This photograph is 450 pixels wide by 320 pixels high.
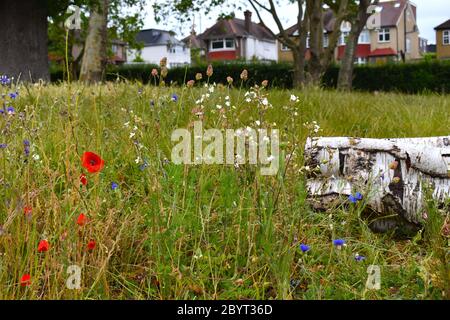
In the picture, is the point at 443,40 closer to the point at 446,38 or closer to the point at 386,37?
the point at 446,38

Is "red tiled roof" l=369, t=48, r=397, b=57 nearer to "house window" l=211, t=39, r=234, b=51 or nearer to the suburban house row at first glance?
the suburban house row

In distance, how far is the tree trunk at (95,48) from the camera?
12719mm

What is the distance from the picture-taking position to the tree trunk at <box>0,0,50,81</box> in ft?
36.3

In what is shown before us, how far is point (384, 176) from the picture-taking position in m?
3.18

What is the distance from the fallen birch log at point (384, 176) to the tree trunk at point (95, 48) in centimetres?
1019

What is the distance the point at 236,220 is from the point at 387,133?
9.83 ft

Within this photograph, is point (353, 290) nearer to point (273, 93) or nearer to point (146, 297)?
point (146, 297)

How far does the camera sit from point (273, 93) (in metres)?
6.89

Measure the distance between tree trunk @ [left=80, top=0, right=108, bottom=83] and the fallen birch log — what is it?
1019cm

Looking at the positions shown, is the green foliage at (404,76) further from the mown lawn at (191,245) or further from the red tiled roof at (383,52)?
the red tiled roof at (383,52)

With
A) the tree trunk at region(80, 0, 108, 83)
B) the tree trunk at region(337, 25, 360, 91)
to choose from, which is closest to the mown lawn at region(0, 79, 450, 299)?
the tree trunk at region(80, 0, 108, 83)

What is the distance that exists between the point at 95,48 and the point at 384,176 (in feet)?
35.0
